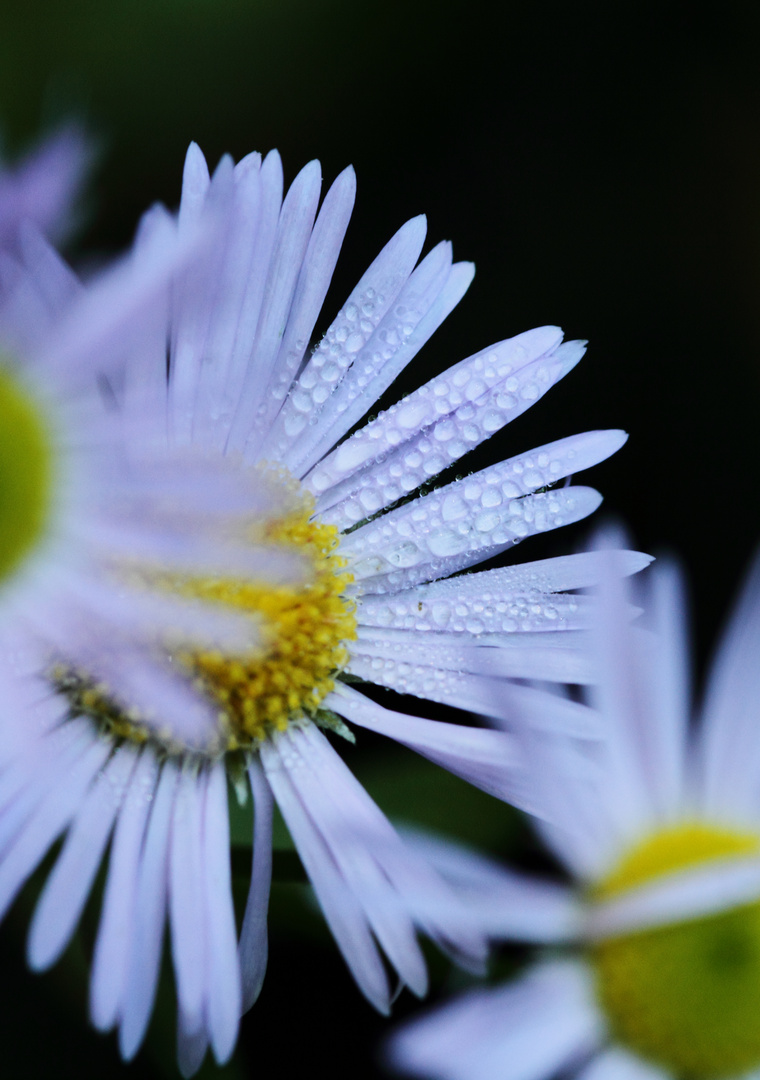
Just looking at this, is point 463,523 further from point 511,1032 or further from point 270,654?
point 511,1032

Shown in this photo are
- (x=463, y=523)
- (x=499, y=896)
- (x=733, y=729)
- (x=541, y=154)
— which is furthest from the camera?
(x=541, y=154)

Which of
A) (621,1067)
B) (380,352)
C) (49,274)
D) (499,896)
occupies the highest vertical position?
(49,274)

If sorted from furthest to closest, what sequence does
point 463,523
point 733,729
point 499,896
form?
point 463,523 → point 733,729 → point 499,896

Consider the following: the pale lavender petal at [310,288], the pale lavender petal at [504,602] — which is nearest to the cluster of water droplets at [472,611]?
the pale lavender petal at [504,602]

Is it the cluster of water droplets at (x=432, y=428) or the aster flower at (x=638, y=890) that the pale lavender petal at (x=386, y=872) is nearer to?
the aster flower at (x=638, y=890)

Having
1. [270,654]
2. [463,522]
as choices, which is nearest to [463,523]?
[463,522]

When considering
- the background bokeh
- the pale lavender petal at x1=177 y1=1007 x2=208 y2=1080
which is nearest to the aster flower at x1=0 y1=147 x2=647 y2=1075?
the pale lavender petal at x1=177 y1=1007 x2=208 y2=1080
